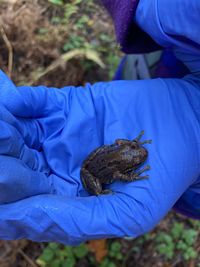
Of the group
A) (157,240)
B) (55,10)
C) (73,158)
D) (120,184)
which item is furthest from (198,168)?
(55,10)

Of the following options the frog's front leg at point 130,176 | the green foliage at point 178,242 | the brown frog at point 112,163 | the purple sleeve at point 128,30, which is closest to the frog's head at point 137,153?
the brown frog at point 112,163

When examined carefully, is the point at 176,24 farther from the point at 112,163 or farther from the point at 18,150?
the point at 18,150

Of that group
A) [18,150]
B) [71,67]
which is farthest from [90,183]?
[71,67]

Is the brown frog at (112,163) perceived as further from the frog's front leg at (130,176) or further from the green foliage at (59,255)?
the green foliage at (59,255)

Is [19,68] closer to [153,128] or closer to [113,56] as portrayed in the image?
[113,56]

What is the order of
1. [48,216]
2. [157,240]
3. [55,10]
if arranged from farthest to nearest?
[55,10] → [157,240] → [48,216]

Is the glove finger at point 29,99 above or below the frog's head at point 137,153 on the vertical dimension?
above

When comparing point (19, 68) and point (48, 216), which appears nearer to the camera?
point (48, 216)
